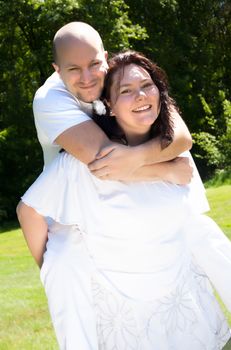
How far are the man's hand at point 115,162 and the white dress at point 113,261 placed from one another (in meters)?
0.10

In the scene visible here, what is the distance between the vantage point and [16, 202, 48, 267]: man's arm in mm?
3553

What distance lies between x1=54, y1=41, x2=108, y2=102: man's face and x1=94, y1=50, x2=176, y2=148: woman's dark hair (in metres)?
0.05

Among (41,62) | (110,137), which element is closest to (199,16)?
(41,62)

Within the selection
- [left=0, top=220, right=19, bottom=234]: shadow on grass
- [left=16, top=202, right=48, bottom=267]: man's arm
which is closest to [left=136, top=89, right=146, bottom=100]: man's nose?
[left=16, top=202, right=48, bottom=267]: man's arm

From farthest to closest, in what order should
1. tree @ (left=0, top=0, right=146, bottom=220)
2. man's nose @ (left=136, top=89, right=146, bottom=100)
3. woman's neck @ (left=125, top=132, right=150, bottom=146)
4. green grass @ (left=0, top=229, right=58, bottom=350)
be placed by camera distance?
tree @ (left=0, top=0, right=146, bottom=220)
green grass @ (left=0, top=229, right=58, bottom=350)
woman's neck @ (left=125, top=132, right=150, bottom=146)
man's nose @ (left=136, top=89, right=146, bottom=100)

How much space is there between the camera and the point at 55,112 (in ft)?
11.4

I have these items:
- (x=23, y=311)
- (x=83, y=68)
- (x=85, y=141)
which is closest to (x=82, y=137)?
(x=85, y=141)

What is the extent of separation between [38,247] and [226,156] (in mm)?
16732

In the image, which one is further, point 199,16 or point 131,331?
point 199,16

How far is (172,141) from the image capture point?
354cm

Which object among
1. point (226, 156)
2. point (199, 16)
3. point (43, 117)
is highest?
point (43, 117)

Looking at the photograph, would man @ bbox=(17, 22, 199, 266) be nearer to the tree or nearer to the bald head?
the bald head

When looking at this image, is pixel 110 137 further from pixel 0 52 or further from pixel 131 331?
pixel 0 52

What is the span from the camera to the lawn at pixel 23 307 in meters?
4.94
